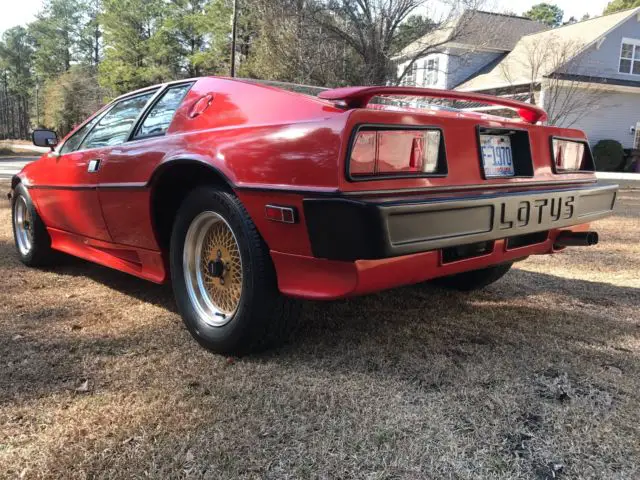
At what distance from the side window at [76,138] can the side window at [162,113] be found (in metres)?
0.90

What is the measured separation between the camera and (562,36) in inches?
893

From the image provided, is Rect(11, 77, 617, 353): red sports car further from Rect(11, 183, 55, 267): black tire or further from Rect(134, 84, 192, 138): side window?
Rect(11, 183, 55, 267): black tire

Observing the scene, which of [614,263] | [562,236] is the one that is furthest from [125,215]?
[614,263]

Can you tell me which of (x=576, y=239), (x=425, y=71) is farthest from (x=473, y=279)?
(x=425, y=71)

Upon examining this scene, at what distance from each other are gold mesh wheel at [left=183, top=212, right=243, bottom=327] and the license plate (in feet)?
4.19

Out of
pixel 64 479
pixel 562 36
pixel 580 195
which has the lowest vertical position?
pixel 64 479

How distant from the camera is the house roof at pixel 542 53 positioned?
19.0m

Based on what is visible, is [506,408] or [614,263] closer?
[506,408]

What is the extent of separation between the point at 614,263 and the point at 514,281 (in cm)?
134

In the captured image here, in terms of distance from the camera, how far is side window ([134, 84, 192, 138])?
3031 millimetres

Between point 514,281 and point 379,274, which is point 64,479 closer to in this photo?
point 379,274

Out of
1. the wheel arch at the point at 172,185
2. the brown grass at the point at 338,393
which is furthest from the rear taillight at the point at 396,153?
the brown grass at the point at 338,393

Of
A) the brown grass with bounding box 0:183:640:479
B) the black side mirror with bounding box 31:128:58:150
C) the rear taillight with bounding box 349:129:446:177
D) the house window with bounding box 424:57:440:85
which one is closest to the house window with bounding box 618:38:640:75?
the house window with bounding box 424:57:440:85

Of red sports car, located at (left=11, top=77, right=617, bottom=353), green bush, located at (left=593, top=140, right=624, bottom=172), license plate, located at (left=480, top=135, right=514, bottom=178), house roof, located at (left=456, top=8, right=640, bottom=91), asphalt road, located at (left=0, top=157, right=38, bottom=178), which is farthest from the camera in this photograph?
green bush, located at (left=593, top=140, right=624, bottom=172)
